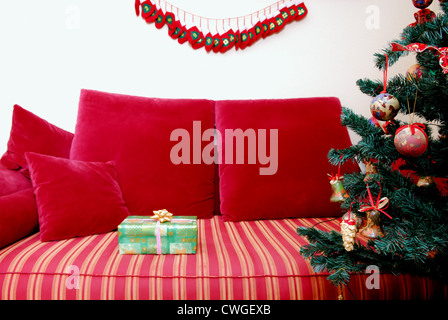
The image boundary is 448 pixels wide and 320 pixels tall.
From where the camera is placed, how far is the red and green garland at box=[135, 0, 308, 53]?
65.9 inches

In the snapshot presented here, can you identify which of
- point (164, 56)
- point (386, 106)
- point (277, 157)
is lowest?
point (277, 157)

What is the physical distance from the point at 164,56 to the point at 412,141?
135 cm

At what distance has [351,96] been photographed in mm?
1772

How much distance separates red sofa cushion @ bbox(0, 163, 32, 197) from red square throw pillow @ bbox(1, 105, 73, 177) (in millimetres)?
31

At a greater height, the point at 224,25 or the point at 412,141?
the point at 224,25

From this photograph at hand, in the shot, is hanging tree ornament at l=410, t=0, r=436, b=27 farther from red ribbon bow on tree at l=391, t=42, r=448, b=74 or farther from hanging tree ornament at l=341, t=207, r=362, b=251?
hanging tree ornament at l=341, t=207, r=362, b=251

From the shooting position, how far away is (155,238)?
985 millimetres

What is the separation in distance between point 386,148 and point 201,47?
1193 mm

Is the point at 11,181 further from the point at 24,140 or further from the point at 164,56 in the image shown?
the point at 164,56

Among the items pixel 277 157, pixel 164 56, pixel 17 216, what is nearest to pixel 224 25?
pixel 164 56

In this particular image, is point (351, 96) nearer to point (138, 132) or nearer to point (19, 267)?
point (138, 132)

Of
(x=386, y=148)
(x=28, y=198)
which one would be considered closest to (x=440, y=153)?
(x=386, y=148)

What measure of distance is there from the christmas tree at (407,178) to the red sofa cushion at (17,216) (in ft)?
3.07

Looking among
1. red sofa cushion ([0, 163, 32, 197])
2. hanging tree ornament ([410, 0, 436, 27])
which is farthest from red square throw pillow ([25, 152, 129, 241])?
hanging tree ornament ([410, 0, 436, 27])
